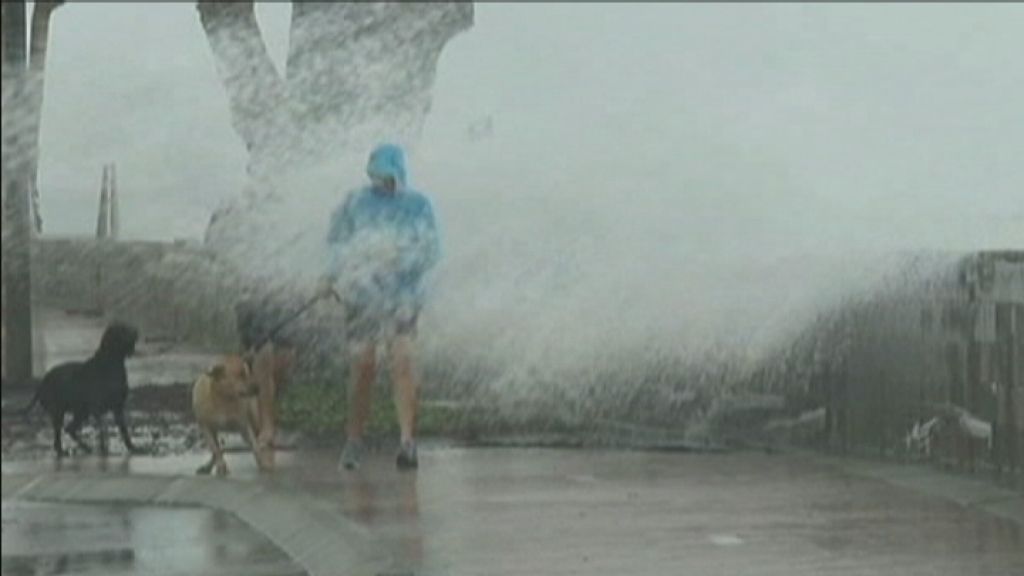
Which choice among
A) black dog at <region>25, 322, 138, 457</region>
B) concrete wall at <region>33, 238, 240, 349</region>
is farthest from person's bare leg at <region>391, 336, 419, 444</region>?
black dog at <region>25, 322, 138, 457</region>

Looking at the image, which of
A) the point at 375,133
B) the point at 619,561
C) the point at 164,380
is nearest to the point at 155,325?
the point at 164,380

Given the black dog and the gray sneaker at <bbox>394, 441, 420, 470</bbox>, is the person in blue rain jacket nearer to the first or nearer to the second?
the gray sneaker at <bbox>394, 441, 420, 470</bbox>

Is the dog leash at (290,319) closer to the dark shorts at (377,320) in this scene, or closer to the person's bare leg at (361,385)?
the dark shorts at (377,320)

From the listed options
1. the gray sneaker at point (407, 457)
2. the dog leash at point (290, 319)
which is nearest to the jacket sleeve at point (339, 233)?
the dog leash at point (290, 319)

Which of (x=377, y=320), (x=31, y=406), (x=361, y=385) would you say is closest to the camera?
(x=31, y=406)

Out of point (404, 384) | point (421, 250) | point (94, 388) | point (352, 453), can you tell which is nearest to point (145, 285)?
point (94, 388)

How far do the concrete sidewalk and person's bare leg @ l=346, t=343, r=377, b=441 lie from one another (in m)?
0.17

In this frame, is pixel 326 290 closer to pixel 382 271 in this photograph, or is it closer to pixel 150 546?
pixel 382 271

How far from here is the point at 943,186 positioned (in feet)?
26.2

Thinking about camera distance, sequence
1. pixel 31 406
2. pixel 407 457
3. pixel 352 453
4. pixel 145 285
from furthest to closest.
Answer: pixel 407 457
pixel 352 453
pixel 145 285
pixel 31 406

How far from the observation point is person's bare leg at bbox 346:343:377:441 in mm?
6875

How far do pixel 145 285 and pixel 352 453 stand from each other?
4.23ft

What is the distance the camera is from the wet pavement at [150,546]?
21.3 feet

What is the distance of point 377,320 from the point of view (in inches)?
269
